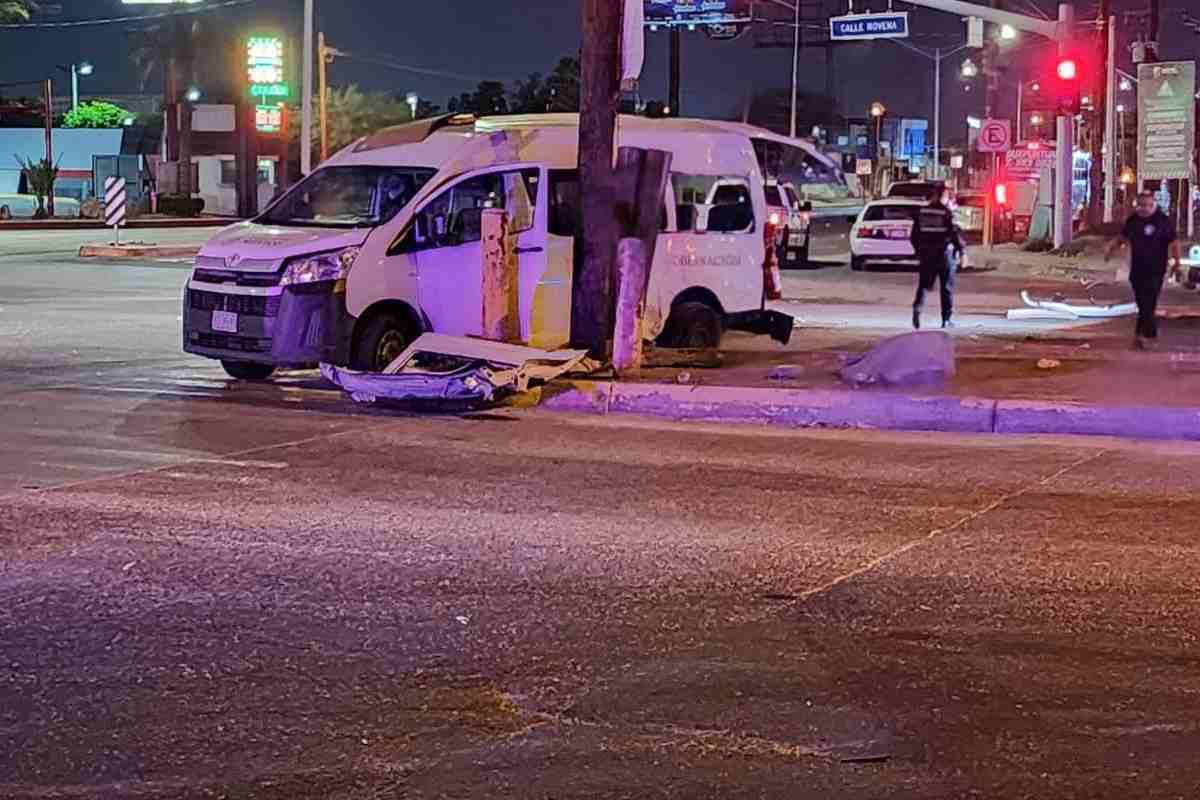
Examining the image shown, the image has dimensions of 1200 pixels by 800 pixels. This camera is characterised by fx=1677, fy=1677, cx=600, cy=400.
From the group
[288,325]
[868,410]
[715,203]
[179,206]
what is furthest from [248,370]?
[179,206]

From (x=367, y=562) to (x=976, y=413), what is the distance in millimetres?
6272

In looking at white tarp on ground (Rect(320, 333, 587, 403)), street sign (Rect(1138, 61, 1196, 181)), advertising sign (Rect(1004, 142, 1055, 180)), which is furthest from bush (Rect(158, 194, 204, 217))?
white tarp on ground (Rect(320, 333, 587, 403))

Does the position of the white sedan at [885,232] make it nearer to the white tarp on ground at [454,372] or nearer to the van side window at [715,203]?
the van side window at [715,203]

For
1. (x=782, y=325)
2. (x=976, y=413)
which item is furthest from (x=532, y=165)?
(x=976, y=413)

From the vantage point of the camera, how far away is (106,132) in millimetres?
82375

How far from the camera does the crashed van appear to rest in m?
14.2

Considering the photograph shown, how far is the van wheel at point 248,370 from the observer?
49.5ft

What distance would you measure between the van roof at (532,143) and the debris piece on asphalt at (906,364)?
3392mm

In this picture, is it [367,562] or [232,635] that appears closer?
[232,635]

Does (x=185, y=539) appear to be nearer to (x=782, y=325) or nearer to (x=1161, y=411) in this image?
(x=1161, y=411)

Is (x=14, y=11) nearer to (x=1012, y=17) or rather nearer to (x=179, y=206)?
(x=179, y=206)

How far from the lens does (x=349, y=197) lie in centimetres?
1519

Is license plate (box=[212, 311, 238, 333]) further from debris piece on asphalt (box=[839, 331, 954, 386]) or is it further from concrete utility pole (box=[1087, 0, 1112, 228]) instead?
concrete utility pole (box=[1087, 0, 1112, 228])

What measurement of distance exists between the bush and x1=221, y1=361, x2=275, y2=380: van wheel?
53478 mm
